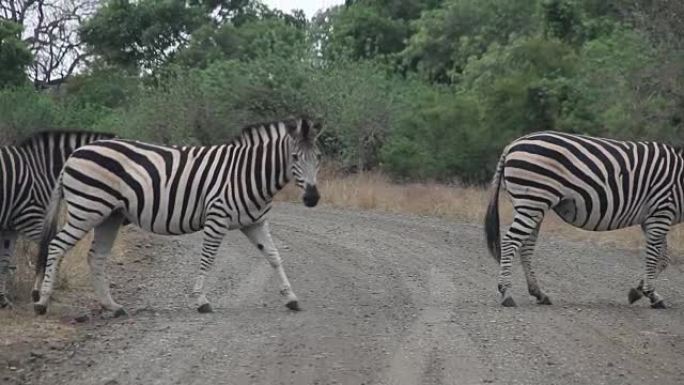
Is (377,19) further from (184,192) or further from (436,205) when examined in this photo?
(184,192)

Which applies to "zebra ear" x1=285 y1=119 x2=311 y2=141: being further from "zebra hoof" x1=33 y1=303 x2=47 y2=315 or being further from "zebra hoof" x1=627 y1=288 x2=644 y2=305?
"zebra hoof" x1=627 y1=288 x2=644 y2=305

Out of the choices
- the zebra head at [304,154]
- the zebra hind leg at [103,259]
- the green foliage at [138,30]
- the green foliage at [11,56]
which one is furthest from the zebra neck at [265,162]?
the green foliage at [138,30]

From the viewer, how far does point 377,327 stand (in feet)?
30.3

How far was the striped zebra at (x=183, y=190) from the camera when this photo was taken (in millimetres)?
10133

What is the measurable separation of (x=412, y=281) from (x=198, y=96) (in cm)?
1947

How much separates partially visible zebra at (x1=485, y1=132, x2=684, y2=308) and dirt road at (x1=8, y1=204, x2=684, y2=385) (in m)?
0.53

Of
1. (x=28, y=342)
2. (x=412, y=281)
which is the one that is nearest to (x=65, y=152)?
(x=28, y=342)

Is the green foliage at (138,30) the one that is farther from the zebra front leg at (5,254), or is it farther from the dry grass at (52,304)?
the zebra front leg at (5,254)

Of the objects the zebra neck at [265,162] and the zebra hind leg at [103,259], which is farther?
the zebra neck at [265,162]

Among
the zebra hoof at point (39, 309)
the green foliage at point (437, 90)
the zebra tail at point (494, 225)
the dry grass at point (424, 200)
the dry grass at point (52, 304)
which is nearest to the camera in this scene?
the dry grass at point (52, 304)

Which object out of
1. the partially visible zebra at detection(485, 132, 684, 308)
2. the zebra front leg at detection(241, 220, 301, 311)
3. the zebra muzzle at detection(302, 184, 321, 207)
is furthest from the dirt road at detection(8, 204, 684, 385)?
the zebra muzzle at detection(302, 184, 321, 207)

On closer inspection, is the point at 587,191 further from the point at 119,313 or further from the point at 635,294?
the point at 119,313

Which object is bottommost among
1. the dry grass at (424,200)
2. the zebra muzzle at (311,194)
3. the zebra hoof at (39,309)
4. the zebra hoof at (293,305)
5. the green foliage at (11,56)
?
the dry grass at (424,200)

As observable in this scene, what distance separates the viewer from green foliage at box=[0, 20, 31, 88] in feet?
98.1
